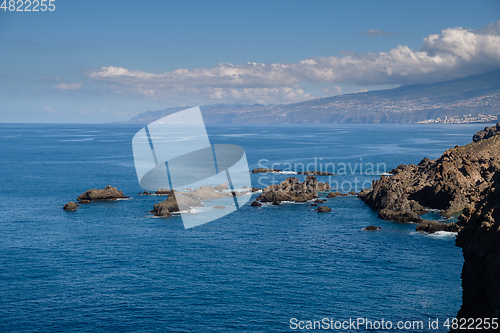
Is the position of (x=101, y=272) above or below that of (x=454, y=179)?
below

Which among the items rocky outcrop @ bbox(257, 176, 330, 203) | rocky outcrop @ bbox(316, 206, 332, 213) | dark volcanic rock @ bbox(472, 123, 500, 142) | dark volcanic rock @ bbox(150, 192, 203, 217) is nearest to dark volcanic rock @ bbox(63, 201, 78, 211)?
dark volcanic rock @ bbox(150, 192, 203, 217)

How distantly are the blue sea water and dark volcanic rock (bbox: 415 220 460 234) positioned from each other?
193cm

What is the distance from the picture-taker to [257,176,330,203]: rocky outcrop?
4109 inches

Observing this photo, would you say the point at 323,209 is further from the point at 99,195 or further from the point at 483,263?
the point at 483,263

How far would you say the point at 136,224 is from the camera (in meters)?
82.6

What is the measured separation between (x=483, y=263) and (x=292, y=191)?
72.3m

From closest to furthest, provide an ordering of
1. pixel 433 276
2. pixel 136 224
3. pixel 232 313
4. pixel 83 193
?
pixel 232 313 < pixel 433 276 < pixel 136 224 < pixel 83 193

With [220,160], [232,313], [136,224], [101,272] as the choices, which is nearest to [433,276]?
[232,313]

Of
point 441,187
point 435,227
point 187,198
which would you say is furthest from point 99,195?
point 441,187

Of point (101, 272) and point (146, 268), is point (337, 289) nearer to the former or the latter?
point (146, 268)

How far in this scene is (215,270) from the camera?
5894cm

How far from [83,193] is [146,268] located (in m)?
56.1

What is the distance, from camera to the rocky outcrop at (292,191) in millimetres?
104375

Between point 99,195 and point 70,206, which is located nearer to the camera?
point 70,206
